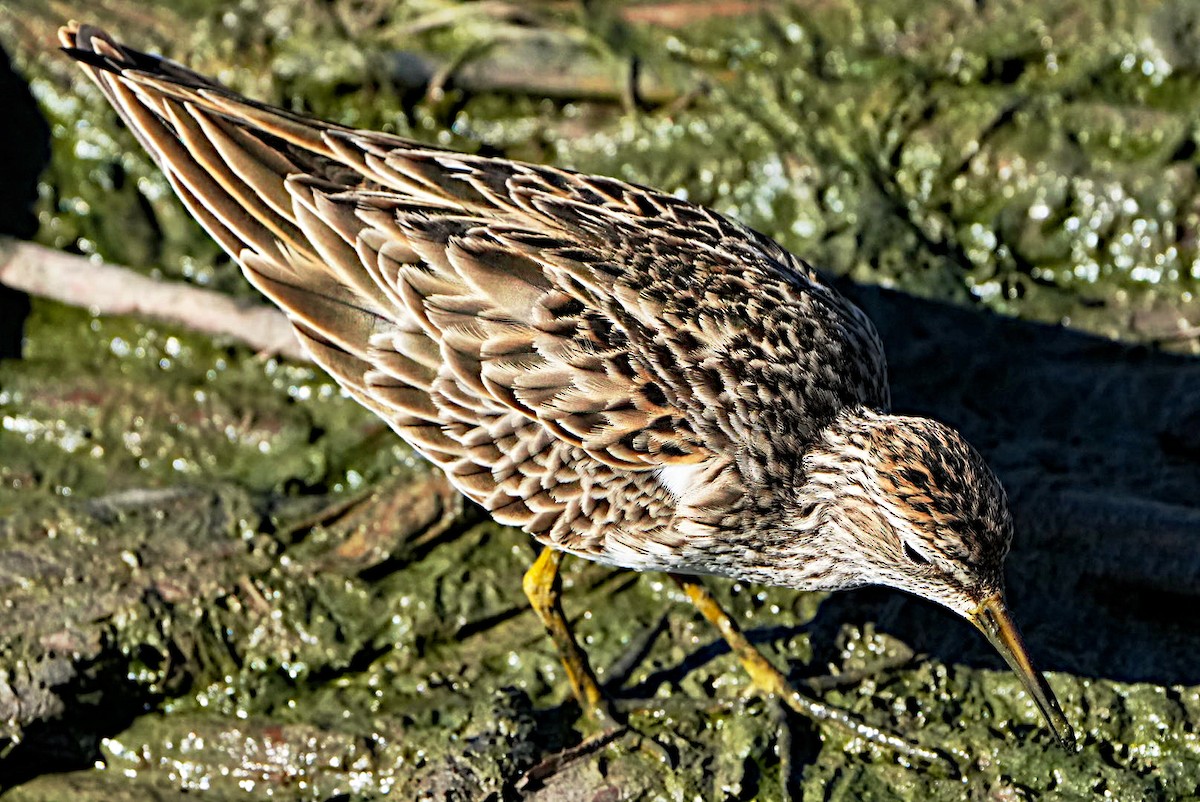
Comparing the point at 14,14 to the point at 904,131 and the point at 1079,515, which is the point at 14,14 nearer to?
the point at 904,131

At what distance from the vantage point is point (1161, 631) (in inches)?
264

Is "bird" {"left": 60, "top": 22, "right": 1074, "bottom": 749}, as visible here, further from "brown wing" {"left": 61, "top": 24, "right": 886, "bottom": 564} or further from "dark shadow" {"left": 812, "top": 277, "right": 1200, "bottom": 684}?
"dark shadow" {"left": 812, "top": 277, "right": 1200, "bottom": 684}

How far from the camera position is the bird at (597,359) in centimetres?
579

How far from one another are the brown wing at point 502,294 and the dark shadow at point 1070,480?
55.5 inches

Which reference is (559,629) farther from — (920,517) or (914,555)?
(920,517)

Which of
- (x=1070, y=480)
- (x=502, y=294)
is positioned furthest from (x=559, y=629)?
(x=1070, y=480)

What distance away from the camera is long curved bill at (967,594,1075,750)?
18.7ft

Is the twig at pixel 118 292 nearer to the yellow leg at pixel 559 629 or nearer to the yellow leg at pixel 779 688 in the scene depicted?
the yellow leg at pixel 559 629

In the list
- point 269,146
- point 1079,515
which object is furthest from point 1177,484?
point 269,146

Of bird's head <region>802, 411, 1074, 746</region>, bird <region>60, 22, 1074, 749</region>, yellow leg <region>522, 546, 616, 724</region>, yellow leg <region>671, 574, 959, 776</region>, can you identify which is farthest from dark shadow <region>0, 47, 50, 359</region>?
bird's head <region>802, 411, 1074, 746</region>

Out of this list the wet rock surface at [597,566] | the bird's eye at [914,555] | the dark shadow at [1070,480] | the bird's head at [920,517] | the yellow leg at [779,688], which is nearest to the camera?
the bird's head at [920,517]

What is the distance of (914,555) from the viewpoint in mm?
5699

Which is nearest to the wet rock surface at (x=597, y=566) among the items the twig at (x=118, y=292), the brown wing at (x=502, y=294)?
the twig at (x=118, y=292)

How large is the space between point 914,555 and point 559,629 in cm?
191
